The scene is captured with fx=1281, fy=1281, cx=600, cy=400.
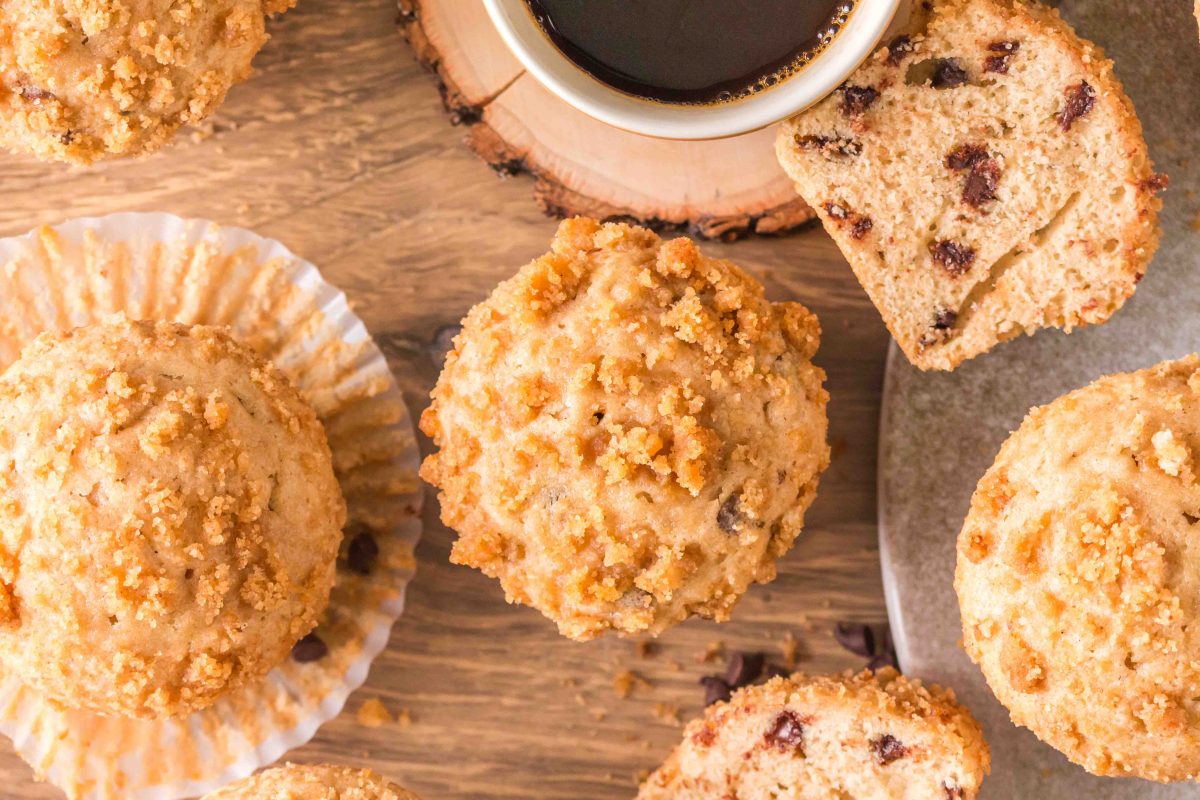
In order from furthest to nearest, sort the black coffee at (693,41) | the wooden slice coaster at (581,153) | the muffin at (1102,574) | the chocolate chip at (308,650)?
the chocolate chip at (308,650)
the wooden slice coaster at (581,153)
the black coffee at (693,41)
the muffin at (1102,574)

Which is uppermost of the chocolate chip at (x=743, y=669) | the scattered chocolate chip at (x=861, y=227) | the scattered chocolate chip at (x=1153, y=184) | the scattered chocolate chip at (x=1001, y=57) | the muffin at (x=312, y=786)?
the scattered chocolate chip at (x=1001, y=57)

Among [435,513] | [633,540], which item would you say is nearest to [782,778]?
[633,540]

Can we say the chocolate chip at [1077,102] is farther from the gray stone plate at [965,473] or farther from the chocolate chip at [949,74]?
the gray stone plate at [965,473]

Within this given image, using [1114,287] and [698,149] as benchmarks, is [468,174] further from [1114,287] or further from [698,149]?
[1114,287]

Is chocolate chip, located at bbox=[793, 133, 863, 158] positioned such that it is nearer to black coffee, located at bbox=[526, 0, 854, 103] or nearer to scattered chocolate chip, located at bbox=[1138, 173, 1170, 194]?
black coffee, located at bbox=[526, 0, 854, 103]

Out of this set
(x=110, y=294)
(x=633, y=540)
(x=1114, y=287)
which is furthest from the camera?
(x=110, y=294)

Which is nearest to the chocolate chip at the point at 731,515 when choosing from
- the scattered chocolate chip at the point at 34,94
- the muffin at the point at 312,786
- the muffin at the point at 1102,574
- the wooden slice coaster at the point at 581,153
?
the muffin at the point at 1102,574

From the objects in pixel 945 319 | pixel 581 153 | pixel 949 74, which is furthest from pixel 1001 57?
pixel 581 153
